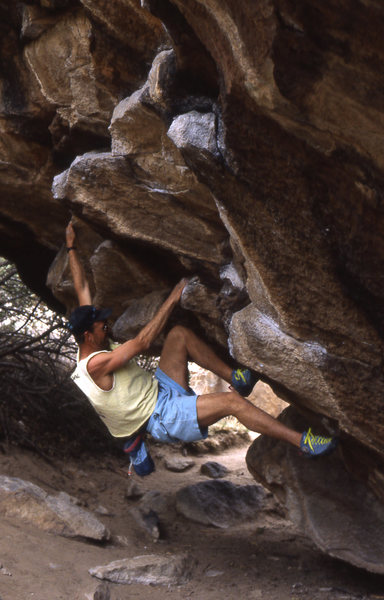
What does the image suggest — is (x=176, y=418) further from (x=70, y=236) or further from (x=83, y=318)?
(x=70, y=236)

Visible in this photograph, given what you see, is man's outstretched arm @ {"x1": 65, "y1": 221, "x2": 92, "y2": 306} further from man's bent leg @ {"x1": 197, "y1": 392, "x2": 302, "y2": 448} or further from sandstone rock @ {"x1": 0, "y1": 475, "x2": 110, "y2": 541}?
sandstone rock @ {"x1": 0, "y1": 475, "x2": 110, "y2": 541}

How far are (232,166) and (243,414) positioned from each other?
1.76 metres

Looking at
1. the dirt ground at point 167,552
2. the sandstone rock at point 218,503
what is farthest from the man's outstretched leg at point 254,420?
the sandstone rock at point 218,503

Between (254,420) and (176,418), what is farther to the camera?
(176,418)

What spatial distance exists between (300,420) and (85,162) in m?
2.57

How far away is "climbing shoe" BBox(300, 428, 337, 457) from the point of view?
3.81 meters

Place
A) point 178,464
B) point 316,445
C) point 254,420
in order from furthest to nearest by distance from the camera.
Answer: point 178,464 → point 254,420 → point 316,445

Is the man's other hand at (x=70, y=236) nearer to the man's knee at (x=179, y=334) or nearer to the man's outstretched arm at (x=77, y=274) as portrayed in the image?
the man's outstretched arm at (x=77, y=274)

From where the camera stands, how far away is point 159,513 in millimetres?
6371

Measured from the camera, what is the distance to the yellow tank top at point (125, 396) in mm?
4305

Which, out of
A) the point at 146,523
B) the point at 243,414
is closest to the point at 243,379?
the point at 243,414

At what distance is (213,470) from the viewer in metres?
8.28

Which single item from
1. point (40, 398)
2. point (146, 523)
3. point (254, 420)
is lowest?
point (146, 523)

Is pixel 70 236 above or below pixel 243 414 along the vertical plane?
above
